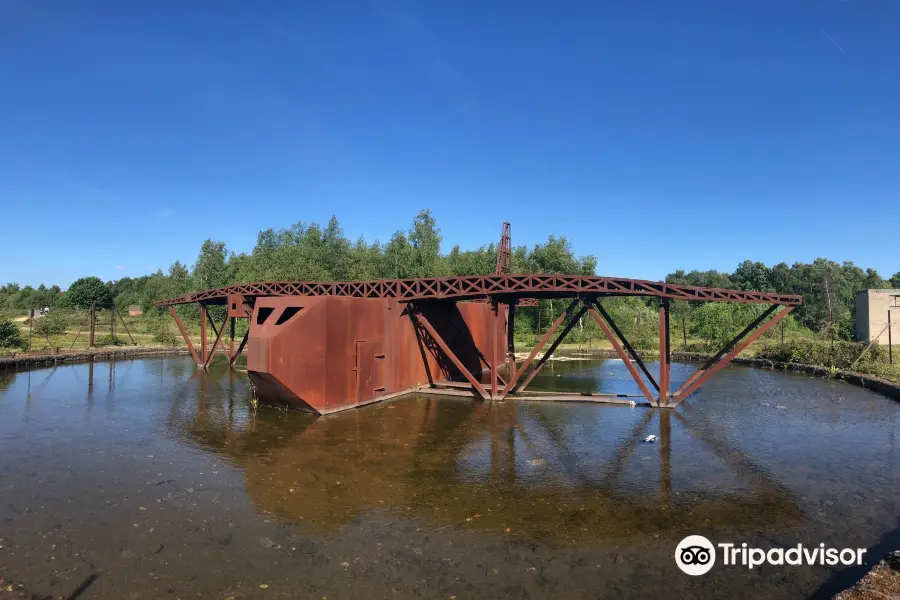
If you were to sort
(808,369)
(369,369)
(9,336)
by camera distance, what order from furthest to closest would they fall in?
(9,336) → (808,369) → (369,369)

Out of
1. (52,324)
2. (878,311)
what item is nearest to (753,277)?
(878,311)

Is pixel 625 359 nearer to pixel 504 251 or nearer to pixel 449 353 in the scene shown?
pixel 449 353

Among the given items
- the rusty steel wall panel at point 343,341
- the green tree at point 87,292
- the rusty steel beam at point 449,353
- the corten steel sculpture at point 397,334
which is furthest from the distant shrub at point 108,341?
the green tree at point 87,292

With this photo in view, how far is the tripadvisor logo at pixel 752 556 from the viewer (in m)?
6.84

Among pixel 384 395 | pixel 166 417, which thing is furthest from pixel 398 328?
pixel 166 417

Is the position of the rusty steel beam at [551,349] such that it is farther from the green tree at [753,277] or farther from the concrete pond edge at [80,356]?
the green tree at [753,277]

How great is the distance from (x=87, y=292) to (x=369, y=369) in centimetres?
9075

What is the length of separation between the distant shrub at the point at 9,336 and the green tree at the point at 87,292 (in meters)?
59.1

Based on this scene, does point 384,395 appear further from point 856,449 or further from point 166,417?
point 856,449

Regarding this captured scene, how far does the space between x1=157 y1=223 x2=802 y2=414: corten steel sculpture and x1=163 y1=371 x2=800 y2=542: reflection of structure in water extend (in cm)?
125

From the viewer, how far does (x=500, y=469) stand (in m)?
10.9

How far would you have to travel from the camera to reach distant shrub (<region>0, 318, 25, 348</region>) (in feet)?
104

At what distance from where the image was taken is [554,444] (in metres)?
13.0

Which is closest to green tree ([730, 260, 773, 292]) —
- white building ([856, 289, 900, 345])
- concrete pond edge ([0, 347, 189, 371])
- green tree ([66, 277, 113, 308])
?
white building ([856, 289, 900, 345])
